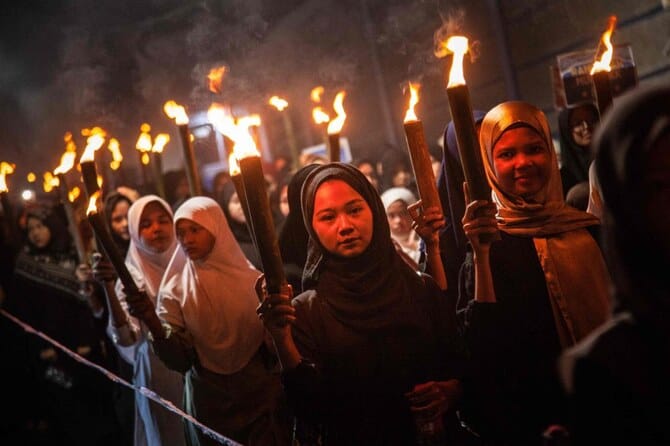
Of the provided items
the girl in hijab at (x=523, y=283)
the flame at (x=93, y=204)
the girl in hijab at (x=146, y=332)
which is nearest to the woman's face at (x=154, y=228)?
the girl in hijab at (x=146, y=332)

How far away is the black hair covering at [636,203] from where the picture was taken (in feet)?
4.91

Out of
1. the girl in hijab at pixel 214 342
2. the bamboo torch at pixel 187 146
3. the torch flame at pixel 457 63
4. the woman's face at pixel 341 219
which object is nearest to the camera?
the torch flame at pixel 457 63

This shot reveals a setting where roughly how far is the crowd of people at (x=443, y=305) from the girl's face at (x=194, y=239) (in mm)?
11

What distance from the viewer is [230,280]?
4.25 metres

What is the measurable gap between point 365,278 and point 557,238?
0.81m

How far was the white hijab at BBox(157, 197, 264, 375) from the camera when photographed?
13.2 feet

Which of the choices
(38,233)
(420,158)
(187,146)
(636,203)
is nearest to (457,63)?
(420,158)

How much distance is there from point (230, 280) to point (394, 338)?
167 centimetres

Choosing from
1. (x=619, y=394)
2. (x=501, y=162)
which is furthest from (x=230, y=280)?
(x=619, y=394)

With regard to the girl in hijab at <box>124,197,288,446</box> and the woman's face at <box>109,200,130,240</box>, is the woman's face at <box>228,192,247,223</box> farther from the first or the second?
the girl in hijab at <box>124,197,288,446</box>

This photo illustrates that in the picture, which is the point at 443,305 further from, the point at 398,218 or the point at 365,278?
the point at 398,218

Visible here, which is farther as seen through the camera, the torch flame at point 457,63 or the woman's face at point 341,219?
the woman's face at point 341,219

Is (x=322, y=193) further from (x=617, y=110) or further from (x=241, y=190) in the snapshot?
(x=617, y=110)

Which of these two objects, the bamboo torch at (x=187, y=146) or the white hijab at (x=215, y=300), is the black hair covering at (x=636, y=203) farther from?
the bamboo torch at (x=187, y=146)
